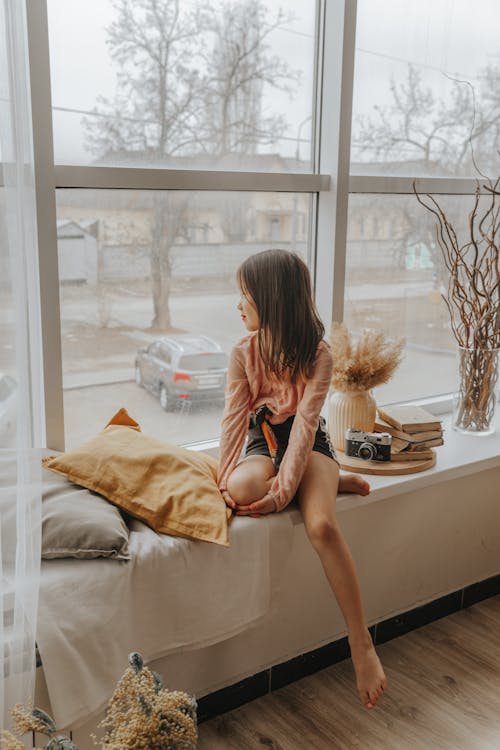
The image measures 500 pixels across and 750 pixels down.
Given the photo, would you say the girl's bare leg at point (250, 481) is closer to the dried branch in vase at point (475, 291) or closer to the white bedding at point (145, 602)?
the white bedding at point (145, 602)

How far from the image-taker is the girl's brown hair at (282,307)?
6.52 ft

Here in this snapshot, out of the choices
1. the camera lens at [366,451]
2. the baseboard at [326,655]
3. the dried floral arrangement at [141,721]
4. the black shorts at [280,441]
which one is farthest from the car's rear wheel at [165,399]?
the dried floral arrangement at [141,721]

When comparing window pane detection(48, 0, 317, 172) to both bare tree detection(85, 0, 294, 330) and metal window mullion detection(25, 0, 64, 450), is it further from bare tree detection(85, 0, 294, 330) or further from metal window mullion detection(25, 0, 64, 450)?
metal window mullion detection(25, 0, 64, 450)

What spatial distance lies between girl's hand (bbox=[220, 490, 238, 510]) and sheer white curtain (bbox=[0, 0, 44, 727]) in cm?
53

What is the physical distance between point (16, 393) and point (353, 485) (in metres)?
0.99

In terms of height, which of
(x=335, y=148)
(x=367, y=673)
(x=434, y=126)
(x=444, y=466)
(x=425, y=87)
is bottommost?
(x=367, y=673)

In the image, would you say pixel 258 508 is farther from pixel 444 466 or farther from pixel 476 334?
pixel 476 334

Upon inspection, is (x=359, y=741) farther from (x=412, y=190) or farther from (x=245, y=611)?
(x=412, y=190)

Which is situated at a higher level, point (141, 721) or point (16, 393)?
point (16, 393)

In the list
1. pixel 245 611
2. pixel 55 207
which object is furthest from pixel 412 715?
pixel 55 207

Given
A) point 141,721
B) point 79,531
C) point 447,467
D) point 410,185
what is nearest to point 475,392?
point 447,467

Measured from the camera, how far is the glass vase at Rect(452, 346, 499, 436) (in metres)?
2.67

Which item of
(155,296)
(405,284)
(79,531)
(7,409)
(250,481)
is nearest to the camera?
(7,409)

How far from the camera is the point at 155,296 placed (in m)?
2.22
